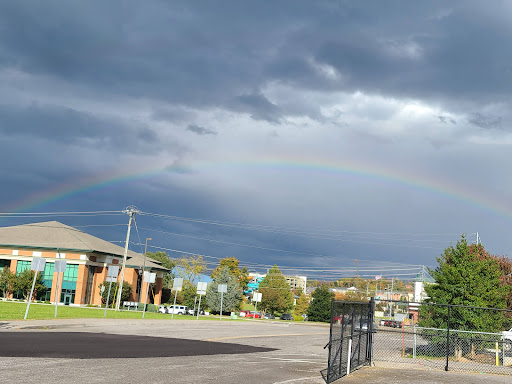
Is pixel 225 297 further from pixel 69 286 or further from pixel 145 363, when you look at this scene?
pixel 145 363

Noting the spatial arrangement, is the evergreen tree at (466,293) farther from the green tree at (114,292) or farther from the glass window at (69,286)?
the glass window at (69,286)

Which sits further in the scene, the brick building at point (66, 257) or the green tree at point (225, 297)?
the green tree at point (225, 297)

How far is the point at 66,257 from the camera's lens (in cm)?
8212

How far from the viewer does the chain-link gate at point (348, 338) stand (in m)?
13.6

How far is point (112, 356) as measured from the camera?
639 inches

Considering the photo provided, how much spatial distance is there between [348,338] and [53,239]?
7923cm

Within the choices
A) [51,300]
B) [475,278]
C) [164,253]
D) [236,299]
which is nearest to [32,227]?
[51,300]

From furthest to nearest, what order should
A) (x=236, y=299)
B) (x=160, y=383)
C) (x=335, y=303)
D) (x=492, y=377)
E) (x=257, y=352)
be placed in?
(x=236, y=299) → (x=257, y=352) → (x=492, y=377) → (x=335, y=303) → (x=160, y=383)

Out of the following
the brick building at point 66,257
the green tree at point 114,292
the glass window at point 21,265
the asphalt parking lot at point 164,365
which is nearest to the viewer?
the asphalt parking lot at point 164,365

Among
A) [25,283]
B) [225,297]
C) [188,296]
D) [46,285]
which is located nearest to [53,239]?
[46,285]

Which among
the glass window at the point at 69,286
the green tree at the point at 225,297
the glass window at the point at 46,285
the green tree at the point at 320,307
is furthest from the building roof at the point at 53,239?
the green tree at the point at 320,307

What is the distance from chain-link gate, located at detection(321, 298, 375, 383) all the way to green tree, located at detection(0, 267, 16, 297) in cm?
7057

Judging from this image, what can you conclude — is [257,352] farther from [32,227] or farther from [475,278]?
[32,227]

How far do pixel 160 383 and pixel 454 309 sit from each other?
1634 cm
